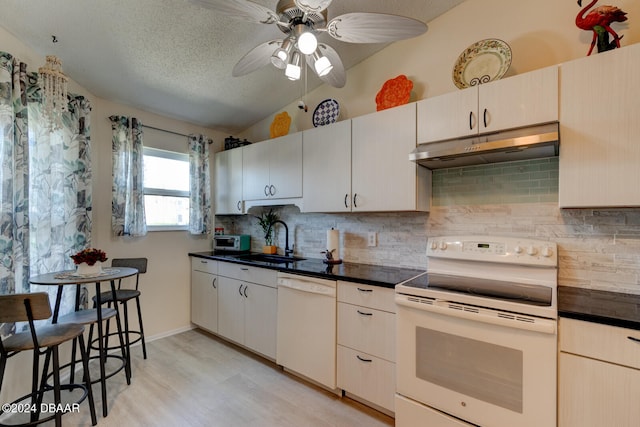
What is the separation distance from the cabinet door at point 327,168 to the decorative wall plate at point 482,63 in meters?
0.90

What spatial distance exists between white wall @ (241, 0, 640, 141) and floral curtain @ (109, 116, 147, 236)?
177cm

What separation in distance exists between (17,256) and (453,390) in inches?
110

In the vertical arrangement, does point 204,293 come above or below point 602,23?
below

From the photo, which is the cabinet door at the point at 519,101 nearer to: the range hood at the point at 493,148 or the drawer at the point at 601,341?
the range hood at the point at 493,148

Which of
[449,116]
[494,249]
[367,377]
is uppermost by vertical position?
[449,116]

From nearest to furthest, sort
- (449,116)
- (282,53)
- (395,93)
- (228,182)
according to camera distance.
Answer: (282,53), (449,116), (395,93), (228,182)

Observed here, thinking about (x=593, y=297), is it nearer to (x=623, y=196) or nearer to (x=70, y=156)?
(x=623, y=196)

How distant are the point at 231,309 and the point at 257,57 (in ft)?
7.77

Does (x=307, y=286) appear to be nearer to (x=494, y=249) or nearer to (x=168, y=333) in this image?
(x=494, y=249)

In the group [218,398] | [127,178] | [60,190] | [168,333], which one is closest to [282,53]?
[60,190]

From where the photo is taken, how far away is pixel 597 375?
1.33m

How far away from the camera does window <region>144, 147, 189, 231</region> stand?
3.34 meters

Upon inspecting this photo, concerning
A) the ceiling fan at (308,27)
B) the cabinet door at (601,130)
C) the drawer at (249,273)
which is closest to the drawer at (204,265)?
the drawer at (249,273)

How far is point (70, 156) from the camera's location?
253 centimetres
